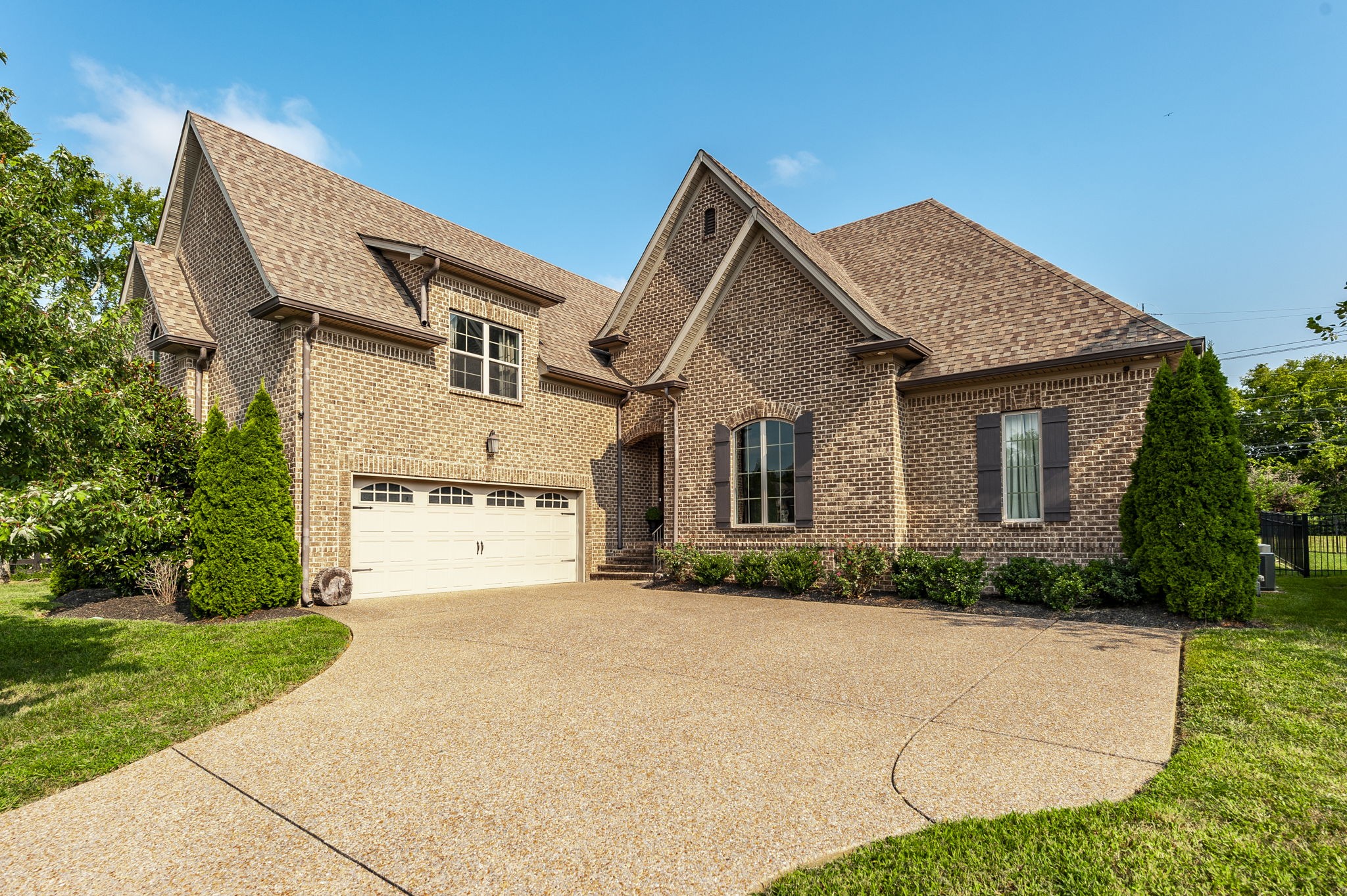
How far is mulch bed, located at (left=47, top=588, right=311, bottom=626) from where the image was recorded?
10.1m

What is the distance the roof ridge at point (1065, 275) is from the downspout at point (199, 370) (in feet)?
50.9

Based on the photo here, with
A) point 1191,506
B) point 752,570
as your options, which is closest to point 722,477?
point 752,570

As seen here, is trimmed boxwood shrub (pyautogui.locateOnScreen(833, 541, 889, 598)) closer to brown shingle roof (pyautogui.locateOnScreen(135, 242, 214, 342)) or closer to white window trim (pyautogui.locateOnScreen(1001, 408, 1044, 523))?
white window trim (pyautogui.locateOnScreen(1001, 408, 1044, 523))

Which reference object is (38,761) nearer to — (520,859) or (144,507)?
(144,507)

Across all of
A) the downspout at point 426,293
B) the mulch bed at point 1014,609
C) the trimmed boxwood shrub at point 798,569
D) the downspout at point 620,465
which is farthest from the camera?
the downspout at point 620,465

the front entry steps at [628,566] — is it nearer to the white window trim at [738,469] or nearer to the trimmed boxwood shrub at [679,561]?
the trimmed boxwood shrub at [679,561]

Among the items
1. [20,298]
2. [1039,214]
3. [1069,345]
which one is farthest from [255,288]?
[1039,214]

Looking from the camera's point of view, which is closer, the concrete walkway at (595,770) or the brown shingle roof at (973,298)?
the concrete walkway at (595,770)

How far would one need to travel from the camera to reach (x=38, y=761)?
176 inches

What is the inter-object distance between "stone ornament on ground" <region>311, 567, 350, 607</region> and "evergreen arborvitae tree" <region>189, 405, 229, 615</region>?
1354 mm

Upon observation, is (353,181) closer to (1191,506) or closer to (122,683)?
(122,683)

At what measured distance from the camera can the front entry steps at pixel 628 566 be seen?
51.1 ft

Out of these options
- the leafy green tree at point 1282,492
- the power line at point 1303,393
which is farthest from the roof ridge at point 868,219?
the power line at point 1303,393

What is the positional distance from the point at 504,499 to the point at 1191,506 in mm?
11455
